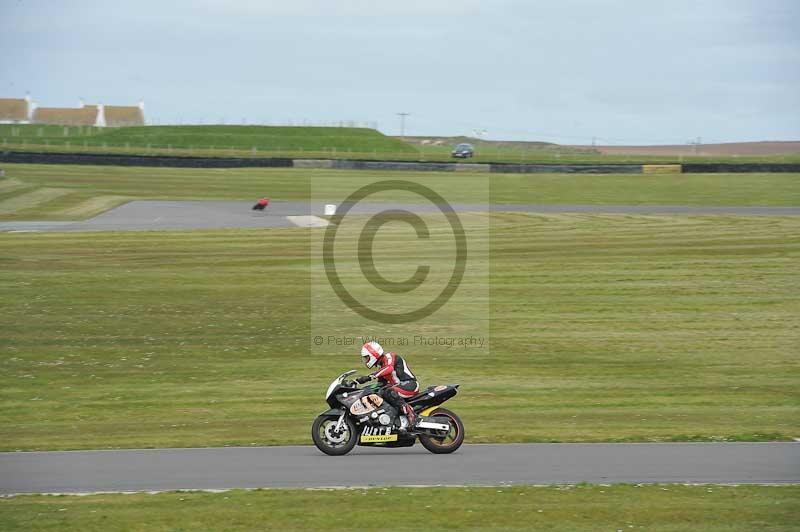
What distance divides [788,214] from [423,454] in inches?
1574

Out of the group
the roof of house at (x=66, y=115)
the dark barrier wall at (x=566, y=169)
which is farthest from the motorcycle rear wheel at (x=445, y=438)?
the roof of house at (x=66, y=115)

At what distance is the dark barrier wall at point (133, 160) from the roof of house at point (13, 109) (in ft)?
331

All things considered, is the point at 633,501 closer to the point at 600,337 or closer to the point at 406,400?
the point at 406,400

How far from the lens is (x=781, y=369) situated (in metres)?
19.7

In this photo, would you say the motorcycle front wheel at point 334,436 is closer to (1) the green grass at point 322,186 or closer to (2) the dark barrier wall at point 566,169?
(1) the green grass at point 322,186

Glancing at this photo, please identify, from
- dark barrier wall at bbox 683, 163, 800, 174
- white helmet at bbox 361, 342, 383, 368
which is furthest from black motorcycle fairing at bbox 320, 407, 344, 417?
dark barrier wall at bbox 683, 163, 800, 174

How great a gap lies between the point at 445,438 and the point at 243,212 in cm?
3597

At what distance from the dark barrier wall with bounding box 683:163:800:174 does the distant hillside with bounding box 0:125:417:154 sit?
5021cm

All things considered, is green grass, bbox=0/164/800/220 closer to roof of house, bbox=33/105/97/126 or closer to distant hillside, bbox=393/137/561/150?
distant hillside, bbox=393/137/561/150

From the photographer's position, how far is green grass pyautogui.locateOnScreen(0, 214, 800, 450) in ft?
50.7

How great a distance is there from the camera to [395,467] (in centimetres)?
1267

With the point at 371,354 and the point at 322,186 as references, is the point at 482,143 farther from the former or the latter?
the point at 371,354

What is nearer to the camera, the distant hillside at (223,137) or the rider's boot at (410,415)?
the rider's boot at (410,415)

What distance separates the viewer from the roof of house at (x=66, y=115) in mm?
162000
